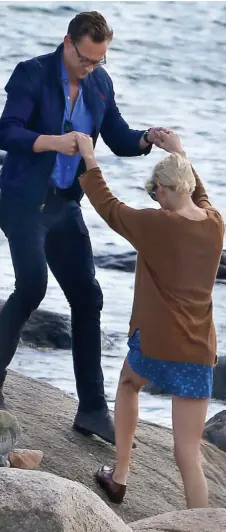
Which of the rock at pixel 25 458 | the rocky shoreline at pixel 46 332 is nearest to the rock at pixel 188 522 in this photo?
the rock at pixel 25 458

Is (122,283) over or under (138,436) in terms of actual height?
under

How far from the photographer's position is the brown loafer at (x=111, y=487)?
5.87 metres

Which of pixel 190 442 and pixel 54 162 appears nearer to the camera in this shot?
pixel 190 442

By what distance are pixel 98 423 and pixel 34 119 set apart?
136 cm

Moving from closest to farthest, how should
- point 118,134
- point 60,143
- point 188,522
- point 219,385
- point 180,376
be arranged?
point 188,522, point 180,376, point 60,143, point 118,134, point 219,385

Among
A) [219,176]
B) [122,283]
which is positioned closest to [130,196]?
[219,176]

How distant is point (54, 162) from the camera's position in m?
5.84

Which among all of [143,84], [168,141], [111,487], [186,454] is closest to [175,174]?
[168,141]

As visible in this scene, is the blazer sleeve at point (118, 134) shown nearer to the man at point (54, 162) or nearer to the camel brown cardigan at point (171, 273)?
the man at point (54, 162)

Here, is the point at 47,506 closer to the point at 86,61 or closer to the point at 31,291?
the point at 31,291

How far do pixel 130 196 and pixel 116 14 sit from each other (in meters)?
15.4

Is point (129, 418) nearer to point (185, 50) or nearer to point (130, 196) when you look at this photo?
point (130, 196)

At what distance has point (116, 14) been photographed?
3466cm

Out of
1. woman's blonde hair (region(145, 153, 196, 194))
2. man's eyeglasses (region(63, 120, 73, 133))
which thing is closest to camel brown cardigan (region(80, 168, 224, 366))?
woman's blonde hair (region(145, 153, 196, 194))
